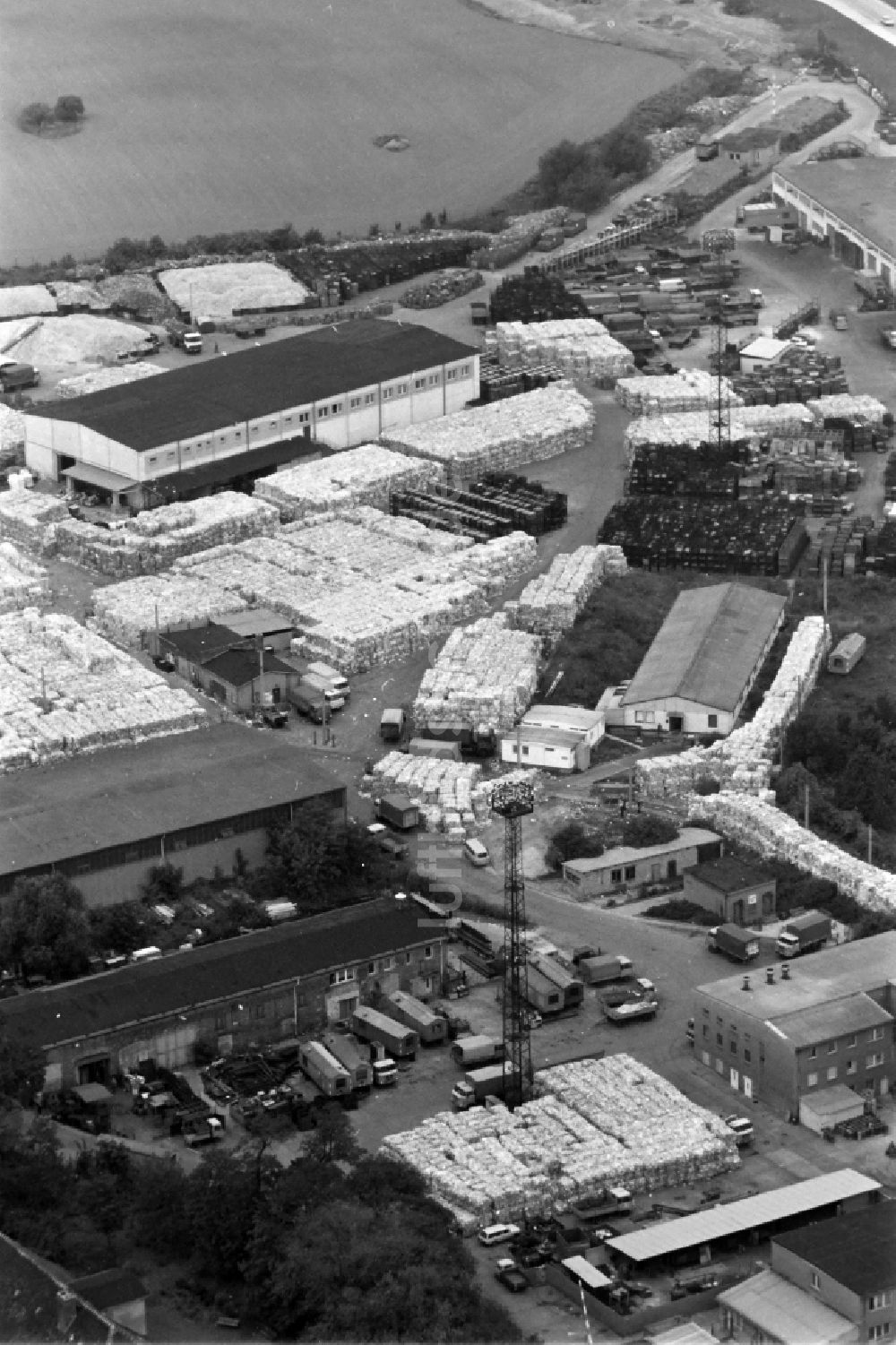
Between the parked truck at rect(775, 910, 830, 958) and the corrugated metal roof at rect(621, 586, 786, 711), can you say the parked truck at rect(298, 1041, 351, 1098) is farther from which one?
the corrugated metal roof at rect(621, 586, 786, 711)

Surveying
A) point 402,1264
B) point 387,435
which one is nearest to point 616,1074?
point 402,1264

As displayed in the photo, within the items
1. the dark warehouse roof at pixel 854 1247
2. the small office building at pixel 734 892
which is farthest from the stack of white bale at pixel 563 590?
the dark warehouse roof at pixel 854 1247

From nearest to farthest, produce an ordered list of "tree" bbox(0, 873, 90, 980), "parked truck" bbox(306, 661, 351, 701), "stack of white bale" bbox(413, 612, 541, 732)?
"tree" bbox(0, 873, 90, 980) < "stack of white bale" bbox(413, 612, 541, 732) < "parked truck" bbox(306, 661, 351, 701)

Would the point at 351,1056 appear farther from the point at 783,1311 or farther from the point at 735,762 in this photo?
the point at 735,762

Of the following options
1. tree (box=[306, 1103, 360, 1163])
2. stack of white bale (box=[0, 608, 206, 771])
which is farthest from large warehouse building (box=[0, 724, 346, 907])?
tree (box=[306, 1103, 360, 1163])

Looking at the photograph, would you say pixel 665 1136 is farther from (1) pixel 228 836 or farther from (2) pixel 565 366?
(2) pixel 565 366

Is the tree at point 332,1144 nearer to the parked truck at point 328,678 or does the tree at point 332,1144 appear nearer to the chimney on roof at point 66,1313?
the chimney on roof at point 66,1313

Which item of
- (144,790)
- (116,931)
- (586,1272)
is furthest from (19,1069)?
(144,790)
